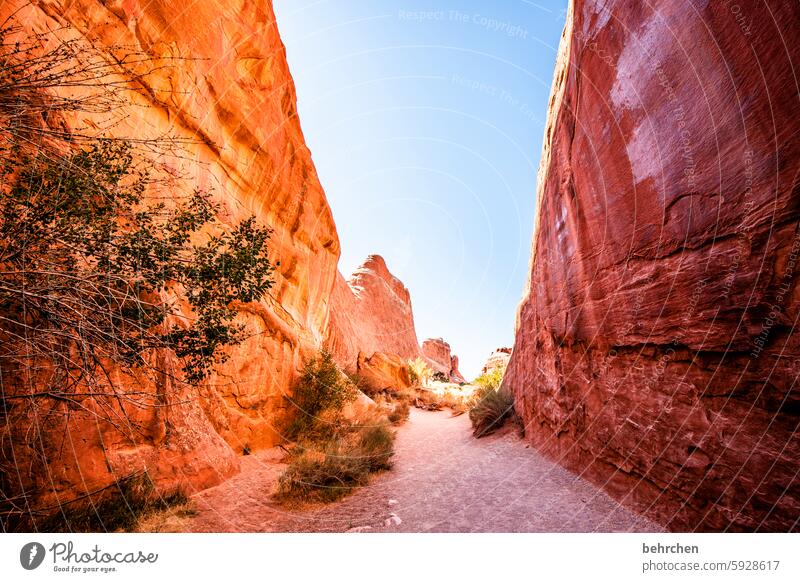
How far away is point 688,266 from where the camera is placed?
2.95 m

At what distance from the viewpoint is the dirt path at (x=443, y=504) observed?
3.23m

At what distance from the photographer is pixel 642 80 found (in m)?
3.69

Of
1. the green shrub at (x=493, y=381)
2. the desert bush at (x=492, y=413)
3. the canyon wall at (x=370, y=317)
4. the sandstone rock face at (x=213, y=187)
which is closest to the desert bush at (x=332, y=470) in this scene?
the sandstone rock face at (x=213, y=187)

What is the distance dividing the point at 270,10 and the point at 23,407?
37.8 ft

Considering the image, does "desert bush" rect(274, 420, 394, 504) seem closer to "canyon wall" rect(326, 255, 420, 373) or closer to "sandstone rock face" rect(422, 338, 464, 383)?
"canyon wall" rect(326, 255, 420, 373)

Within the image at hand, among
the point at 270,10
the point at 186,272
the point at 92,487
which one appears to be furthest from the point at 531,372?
the point at 270,10

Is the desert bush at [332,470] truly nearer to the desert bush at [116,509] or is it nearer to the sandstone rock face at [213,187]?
the sandstone rock face at [213,187]

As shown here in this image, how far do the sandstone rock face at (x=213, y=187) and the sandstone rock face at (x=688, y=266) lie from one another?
4.87m

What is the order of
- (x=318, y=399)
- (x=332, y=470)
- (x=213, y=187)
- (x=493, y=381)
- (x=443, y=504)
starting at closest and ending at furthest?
(x=443, y=504), (x=332, y=470), (x=213, y=187), (x=318, y=399), (x=493, y=381)

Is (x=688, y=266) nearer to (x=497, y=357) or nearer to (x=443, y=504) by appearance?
(x=443, y=504)

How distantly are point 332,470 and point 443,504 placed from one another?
71.8 inches

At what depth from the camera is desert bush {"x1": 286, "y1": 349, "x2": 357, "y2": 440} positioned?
23.1ft

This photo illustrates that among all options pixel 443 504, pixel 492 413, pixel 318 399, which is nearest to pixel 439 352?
pixel 492 413
